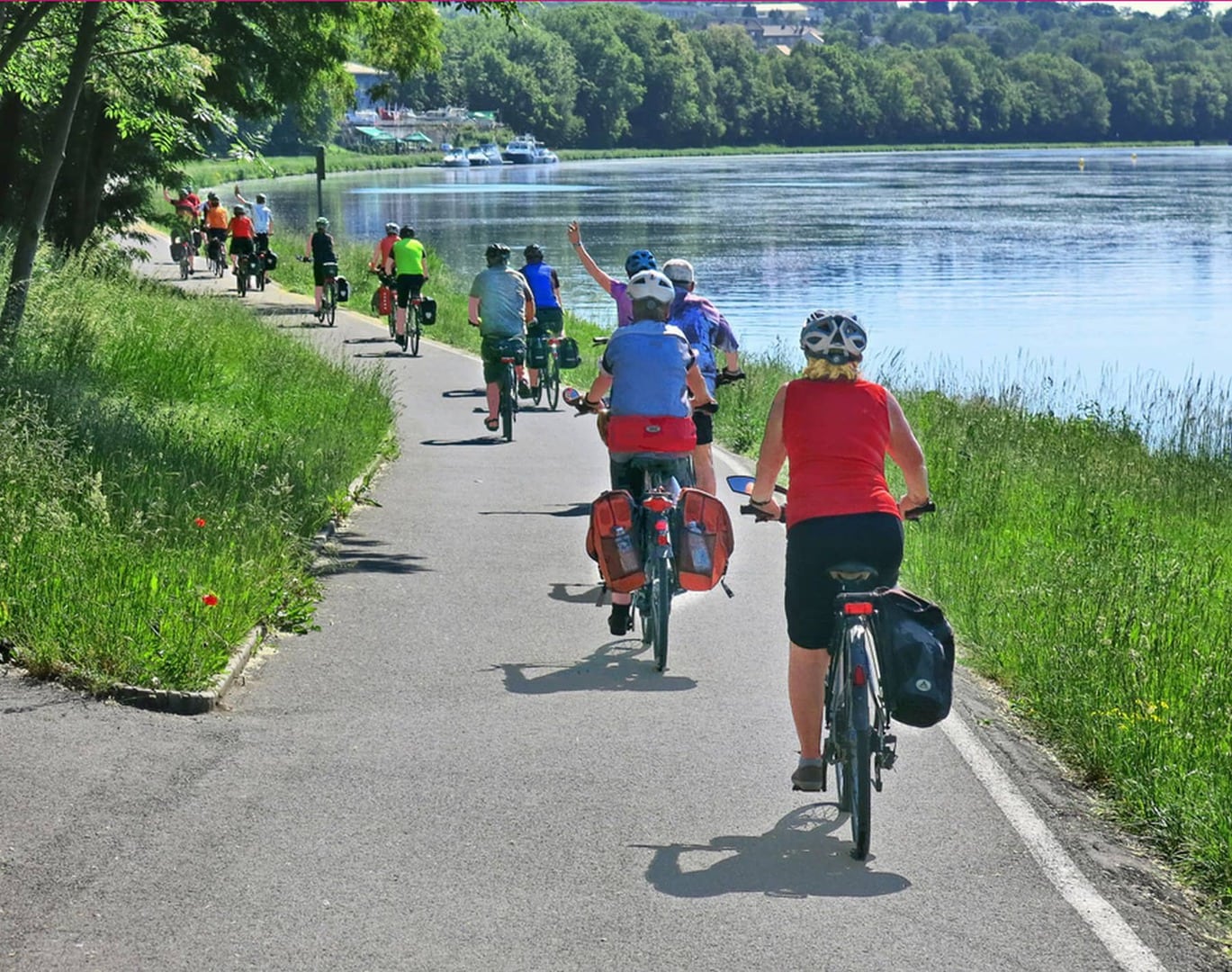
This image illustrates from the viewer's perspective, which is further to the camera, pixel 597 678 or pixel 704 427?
pixel 704 427

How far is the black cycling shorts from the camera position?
256 inches

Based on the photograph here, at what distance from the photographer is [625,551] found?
9.24 metres

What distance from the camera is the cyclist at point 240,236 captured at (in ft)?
116

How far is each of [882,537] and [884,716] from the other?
0.61 metres

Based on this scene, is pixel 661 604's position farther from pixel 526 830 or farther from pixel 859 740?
pixel 859 740

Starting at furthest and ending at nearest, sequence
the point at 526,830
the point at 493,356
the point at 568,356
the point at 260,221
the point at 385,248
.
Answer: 1. the point at 260,221
2. the point at 385,248
3. the point at 493,356
4. the point at 568,356
5. the point at 526,830

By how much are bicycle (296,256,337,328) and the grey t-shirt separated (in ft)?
42.4

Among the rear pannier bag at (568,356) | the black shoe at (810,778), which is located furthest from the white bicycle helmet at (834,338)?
the rear pannier bag at (568,356)

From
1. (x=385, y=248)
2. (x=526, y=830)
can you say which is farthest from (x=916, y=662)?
(x=385, y=248)

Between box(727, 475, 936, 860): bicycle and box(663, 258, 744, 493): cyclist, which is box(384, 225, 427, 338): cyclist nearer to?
box(663, 258, 744, 493): cyclist

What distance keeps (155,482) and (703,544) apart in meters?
4.23

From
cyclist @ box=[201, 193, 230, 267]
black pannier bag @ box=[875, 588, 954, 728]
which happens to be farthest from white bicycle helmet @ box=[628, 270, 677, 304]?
cyclist @ box=[201, 193, 230, 267]

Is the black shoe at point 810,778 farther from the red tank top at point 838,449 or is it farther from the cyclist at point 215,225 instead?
the cyclist at point 215,225

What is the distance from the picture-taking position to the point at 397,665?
9242 mm
